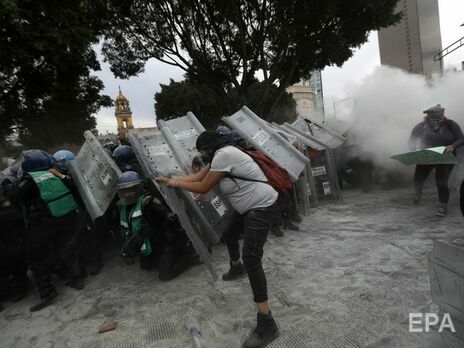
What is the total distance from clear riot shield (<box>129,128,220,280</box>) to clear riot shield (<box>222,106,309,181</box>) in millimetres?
984

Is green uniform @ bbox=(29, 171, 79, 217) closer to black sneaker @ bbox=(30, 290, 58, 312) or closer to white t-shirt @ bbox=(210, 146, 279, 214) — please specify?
black sneaker @ bbox=(30, 290, 58, 312)

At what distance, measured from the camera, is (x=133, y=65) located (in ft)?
39.5

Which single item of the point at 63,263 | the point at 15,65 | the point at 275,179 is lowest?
the point at 63,263

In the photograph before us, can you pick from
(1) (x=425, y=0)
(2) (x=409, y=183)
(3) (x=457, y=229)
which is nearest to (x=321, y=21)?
(2) (x=409, y=183)

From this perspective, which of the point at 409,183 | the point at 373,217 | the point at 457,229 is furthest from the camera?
the point at 409,183

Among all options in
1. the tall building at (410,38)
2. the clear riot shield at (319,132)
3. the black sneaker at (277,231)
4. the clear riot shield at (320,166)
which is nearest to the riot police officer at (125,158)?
the black sneaker at (277,231)

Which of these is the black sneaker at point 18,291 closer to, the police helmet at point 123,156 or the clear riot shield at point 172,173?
the police helmet at point 123,156

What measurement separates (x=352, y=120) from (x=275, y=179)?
642cm

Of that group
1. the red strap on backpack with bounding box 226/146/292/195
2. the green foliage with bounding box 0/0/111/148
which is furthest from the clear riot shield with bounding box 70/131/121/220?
the green foliage with bounding box 0/0/111/148

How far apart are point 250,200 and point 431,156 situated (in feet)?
11.9

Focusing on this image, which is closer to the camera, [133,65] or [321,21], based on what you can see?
[321,21]

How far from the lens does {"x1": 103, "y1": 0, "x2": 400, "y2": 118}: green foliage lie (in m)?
9.30

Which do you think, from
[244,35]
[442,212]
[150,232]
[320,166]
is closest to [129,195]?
[150,232]

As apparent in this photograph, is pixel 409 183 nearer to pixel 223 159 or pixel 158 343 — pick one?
pixel 223 159
